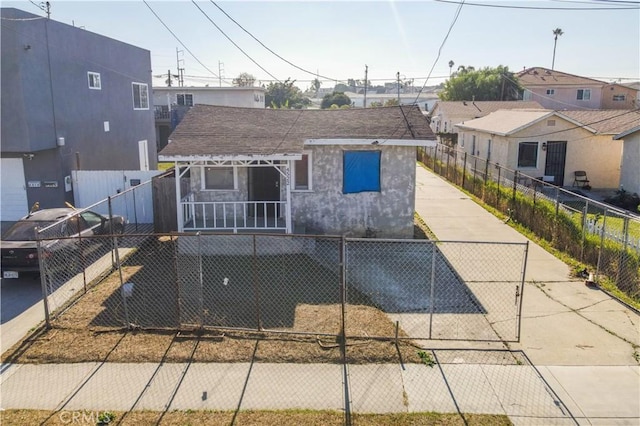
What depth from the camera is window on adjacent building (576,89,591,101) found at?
1969 inches

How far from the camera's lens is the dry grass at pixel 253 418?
6.20 metres

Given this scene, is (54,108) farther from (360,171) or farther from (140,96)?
(360,171)

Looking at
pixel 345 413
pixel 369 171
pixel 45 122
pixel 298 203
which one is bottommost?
pixel 345 413

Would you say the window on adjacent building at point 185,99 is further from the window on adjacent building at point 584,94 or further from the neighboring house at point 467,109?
the window on adjacent building at point 584,94

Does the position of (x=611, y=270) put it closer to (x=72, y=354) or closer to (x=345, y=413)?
(x=345, y=413)

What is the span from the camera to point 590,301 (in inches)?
407

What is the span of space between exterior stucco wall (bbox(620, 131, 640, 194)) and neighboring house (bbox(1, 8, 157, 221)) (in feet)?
72.0

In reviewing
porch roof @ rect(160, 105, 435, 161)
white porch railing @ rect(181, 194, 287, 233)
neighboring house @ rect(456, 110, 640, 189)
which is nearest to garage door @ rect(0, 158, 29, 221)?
porch roof @ rect(160, 105, 435, 161)

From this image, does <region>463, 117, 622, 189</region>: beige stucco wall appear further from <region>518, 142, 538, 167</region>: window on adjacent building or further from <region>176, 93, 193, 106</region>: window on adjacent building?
<region>176, 93, 193, 106</region>: window on adjacent building

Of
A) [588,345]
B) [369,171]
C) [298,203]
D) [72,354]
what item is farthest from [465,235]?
[72,354]

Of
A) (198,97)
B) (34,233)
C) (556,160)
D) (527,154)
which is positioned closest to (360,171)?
(34,233)

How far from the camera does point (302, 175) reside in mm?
14812

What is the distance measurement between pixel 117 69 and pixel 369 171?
43.8ft

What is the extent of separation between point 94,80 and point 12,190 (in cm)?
539
